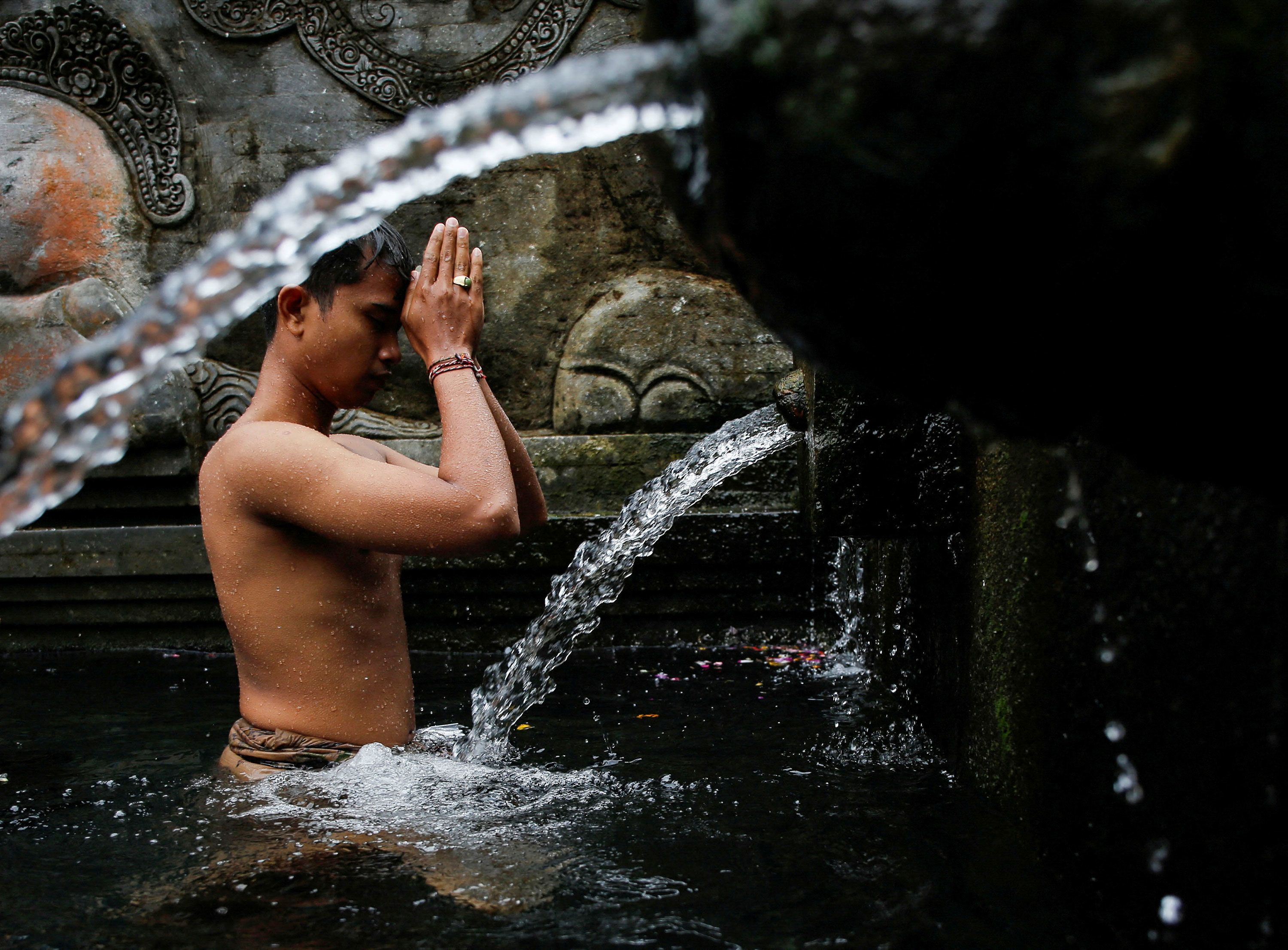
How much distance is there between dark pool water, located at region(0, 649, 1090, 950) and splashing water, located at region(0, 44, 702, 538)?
72cm

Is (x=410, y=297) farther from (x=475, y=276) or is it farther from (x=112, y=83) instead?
(x=112, y=83)

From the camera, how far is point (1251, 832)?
1.02m

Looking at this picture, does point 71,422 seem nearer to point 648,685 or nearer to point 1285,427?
point 1285,427

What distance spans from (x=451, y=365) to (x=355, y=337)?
0.65 ft

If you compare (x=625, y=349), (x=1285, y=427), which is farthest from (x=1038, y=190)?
(x=625, y=349)

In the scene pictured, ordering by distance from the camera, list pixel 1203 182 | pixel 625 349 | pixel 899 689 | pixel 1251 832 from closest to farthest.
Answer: pixel 1203 182 < pixel 1251 832 < pixel 899 689 < pixel 625 349

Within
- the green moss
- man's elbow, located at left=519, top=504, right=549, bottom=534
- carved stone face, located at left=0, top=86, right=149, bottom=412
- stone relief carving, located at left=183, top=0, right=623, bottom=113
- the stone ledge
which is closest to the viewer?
the green moss

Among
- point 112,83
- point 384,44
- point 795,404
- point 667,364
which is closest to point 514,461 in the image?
point 795,404

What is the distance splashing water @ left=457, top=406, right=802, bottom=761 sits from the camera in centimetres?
275

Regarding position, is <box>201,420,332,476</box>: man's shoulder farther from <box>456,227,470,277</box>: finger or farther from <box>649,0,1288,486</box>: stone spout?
<box>649,0,1288,486</box>: stone spout

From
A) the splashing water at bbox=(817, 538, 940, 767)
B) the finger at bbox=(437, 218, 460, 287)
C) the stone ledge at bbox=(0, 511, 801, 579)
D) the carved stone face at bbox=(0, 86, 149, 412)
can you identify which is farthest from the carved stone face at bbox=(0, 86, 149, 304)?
the splashing water at bbox=(817, 538, 940, 767)

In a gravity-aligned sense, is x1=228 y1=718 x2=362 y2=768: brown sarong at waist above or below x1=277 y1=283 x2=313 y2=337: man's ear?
below

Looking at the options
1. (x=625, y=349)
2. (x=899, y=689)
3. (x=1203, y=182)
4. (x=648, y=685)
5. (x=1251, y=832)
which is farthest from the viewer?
(x=625, y=349)

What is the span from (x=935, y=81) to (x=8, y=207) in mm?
A: 4998
